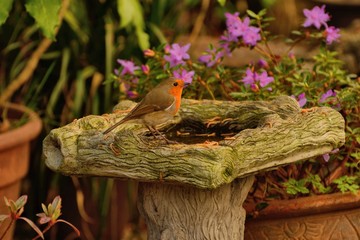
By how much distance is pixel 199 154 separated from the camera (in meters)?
2.78

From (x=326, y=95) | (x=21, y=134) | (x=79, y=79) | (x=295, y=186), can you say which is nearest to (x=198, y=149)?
(x=295, y=186)

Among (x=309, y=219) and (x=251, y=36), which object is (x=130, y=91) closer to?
(x=251, y=36)

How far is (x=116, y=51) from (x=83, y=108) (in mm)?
358

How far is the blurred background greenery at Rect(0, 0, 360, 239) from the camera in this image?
16.3ft

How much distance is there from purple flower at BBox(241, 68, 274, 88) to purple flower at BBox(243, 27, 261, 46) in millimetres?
163

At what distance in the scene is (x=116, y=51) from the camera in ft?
16.7

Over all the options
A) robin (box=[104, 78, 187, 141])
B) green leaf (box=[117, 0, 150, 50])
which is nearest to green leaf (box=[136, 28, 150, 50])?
green leaf (box=[117, 0, 150, 50])

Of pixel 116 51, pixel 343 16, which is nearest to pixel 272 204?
pixel 116 51

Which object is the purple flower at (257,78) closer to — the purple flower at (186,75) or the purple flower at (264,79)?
the purple flower at (264,79)

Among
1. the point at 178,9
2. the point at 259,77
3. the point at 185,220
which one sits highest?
the point at 178,9

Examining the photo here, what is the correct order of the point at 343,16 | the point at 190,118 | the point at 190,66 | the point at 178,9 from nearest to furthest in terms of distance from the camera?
the point at 190,118 → the point at 190,66 → the point at 178,9 → the point at 343,16

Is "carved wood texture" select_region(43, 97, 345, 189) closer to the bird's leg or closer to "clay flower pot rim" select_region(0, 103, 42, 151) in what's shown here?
the bird's leg

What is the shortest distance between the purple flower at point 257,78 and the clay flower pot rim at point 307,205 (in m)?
0.46

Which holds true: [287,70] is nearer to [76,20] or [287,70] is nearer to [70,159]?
[70,159]
